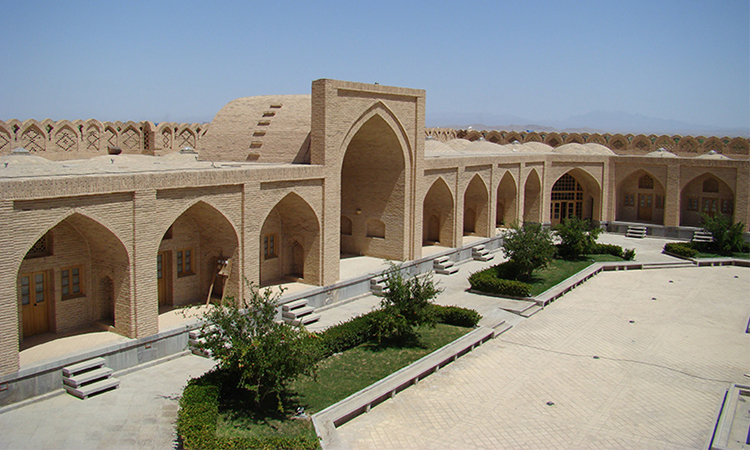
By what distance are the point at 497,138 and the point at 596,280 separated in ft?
75.3

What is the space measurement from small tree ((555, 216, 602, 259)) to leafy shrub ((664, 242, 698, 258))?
3466 mm

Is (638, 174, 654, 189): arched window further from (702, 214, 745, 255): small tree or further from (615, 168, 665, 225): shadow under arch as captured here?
(702, 214, 745, 255): small tree

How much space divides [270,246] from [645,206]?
20.8m

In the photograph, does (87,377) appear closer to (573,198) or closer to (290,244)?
(290,244)

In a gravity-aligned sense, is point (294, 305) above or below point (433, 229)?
below

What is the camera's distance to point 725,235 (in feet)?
84.5

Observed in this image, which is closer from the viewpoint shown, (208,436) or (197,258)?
(208,436)

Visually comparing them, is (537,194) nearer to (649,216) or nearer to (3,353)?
(649,216)

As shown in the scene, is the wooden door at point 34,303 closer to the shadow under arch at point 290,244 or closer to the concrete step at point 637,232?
the shadow under arch at point 290,244

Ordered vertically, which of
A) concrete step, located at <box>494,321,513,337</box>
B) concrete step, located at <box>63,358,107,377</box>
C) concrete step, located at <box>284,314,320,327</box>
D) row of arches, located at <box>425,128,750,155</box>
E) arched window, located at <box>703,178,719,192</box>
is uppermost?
row of arches, located at <box>425,128,750,155</box>

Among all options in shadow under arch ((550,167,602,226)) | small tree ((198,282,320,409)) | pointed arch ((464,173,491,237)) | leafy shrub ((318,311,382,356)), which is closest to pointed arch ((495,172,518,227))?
pointed arch ((464,173,491,237))

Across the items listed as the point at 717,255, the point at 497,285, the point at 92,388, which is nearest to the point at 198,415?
the point at 92,388

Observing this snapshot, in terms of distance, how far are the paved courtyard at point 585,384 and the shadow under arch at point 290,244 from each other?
562 cm

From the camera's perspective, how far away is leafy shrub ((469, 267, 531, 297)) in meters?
18.8
